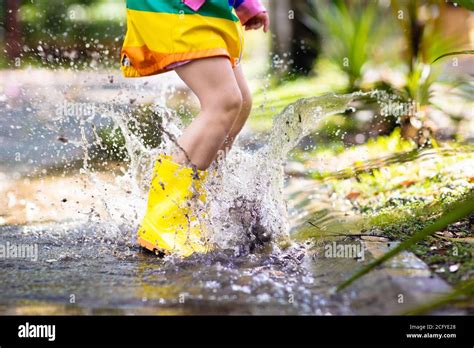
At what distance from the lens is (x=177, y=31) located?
239 cm

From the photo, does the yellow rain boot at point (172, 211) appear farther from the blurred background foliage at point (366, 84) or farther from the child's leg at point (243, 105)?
the blurred background foliage at point (366, 84)

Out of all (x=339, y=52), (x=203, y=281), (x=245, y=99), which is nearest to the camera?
(x=203, y=281)

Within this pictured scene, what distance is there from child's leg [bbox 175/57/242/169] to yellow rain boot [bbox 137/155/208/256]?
89mm

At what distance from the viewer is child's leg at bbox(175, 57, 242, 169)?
2.42 m

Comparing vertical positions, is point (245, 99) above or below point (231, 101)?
above

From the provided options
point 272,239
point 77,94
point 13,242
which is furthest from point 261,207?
point 77,94

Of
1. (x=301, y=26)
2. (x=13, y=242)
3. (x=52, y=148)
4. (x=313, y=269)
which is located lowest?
(x=313, y=269)

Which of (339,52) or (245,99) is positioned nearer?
(245,99)

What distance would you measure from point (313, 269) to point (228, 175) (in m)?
0.57

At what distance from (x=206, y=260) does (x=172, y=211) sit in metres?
0.21

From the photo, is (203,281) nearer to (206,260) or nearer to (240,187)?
(206,260)

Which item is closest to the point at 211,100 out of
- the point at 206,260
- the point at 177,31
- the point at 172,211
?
the point at 177,31
